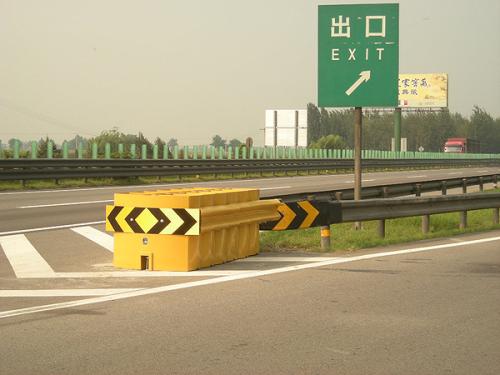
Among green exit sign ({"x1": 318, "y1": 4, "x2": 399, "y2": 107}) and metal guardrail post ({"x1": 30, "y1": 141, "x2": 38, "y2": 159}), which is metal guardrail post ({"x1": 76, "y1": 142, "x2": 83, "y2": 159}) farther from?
green exit sign ({"x1": 318, "y1": 4, "x2": 399, "y2": 107})

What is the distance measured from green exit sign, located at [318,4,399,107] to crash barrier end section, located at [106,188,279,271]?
4839 mm

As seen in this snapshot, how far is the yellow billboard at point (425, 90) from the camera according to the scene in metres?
103

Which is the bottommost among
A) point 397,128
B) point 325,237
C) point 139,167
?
point 325,237

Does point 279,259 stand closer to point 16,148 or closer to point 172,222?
point 172,222

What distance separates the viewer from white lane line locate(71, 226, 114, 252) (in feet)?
38.7

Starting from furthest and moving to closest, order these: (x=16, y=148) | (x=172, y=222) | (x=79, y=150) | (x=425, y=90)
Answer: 1. (x=425, y=90)
2. (x=79, y=150)
3. (x=16, y=148)
4. (x=172, y=222)

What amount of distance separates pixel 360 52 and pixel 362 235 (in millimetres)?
3232

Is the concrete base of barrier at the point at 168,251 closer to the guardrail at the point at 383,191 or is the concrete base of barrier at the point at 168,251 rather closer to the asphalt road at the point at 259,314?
the asphalt road at the point at 259,314

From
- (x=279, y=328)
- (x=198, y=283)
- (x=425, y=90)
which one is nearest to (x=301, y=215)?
(x=198, y=283)

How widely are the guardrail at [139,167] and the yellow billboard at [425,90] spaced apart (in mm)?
54912

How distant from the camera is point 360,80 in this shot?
13734 mm

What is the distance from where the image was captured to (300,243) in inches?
458

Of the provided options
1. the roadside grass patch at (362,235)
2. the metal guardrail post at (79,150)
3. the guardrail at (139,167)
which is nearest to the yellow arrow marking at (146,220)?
the roadside grass patch at (362,235)

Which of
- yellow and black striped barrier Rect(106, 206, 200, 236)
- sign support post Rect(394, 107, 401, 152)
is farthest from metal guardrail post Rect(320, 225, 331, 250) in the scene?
sign support post Rect(394, 107, 401, 152)
